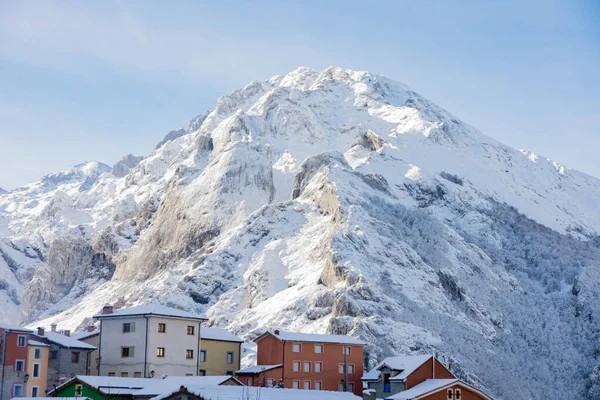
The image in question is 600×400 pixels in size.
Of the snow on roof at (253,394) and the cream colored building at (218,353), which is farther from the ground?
the cream colored building at (218,353)

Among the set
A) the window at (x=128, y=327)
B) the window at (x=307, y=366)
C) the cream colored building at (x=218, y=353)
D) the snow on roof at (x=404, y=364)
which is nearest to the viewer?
the snow on roof at (x=404, y=364)

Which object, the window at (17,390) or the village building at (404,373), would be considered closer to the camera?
the village building at (404,373)

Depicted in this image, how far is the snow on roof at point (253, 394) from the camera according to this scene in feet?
221

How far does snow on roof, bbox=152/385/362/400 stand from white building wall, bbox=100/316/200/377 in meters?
30.2

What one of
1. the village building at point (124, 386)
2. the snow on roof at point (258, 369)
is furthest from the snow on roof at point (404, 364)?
the village building at point (124, 386)

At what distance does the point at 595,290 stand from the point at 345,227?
50.8m

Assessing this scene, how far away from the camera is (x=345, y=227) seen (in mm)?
183375

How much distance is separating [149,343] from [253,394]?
33211 mm

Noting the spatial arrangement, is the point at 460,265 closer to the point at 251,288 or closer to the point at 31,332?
the point at 251,288

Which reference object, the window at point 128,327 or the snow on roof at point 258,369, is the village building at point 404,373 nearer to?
the snow on roof at point 258,369

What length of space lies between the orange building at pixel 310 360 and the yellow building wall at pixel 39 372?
23.4 metres

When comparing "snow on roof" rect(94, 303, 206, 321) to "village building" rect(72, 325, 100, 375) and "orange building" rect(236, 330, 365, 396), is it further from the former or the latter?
"orange building" rect(236, 330, 365, 396)

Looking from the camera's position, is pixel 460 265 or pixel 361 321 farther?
pixel 460 265

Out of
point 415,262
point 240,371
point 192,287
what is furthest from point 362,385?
point 192,287
